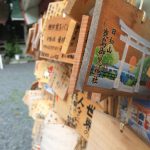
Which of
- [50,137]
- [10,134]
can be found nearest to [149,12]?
[50,137]

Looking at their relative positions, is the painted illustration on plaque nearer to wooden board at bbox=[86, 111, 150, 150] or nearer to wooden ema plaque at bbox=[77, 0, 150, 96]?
wooden ema plaque at bbox=[77, 0, 150, 96]

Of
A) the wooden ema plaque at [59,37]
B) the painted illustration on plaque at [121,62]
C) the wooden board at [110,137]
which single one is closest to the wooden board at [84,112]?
the wooden board at [110,137]

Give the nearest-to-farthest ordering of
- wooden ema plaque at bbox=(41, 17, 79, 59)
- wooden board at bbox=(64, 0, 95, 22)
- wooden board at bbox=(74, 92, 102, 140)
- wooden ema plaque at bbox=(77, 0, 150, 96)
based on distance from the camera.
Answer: wooden ema plaque at bbox=(77, 0, 150, 96) → wooden board at bbox=(64, 0, 95, 22) → wooden ema plaque at bbox=(41, 17, 79, 59) → wooden board at bbox=(74, 92, 102, 140)

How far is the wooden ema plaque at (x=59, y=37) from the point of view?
36.3 inches

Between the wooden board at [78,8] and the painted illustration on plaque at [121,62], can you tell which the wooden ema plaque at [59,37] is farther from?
the painted illustration on plaque at [121,62]

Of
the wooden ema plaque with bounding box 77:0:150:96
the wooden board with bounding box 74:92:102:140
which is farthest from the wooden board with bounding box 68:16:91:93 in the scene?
the wooden board with bounding box 74:92:102:140

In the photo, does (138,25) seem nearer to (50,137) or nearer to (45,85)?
(50,137)

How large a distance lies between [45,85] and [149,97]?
3.76 feet

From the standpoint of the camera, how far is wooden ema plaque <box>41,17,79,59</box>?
0.92m

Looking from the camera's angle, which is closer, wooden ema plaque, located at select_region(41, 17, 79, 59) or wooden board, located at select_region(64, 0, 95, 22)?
Answer: wooden board, located at select_region(64, 0, 95, 22)

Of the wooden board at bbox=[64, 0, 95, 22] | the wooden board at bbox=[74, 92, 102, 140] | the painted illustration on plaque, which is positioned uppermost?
the wooden board at bbox=[64, 0, 95, 22]

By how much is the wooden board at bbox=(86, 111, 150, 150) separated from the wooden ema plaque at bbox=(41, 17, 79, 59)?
291 millimetres

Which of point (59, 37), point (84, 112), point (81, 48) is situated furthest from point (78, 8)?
point (84, 112)

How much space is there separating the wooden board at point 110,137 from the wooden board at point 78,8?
387 millimetres
